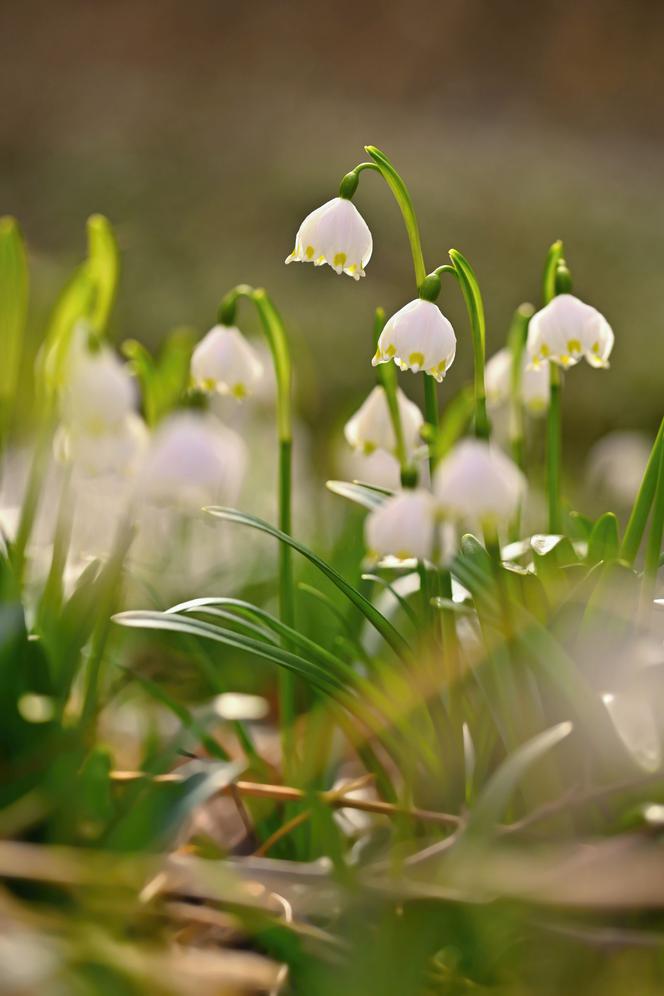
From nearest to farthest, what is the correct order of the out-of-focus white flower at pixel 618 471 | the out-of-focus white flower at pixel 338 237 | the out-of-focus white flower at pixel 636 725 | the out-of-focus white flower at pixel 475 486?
the out-of-focus white flower at pixel 475 486 → the out-of-focus white flower at pixel 636 725 → the out-of-focus white flower at pixel 338 237 → the out-of-focus white flower at pixel 618 471

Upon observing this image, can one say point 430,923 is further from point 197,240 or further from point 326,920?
point 197,240

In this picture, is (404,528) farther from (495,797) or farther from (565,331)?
(565,331)

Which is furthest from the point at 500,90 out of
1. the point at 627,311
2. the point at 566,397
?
the point at 566,397

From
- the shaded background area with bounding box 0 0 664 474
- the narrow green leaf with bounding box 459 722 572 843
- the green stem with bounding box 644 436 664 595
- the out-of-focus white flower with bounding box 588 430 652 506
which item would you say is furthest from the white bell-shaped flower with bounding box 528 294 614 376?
the shaded background area with bounding box 0 0 664 474

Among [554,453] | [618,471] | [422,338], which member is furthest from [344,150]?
[422,338]

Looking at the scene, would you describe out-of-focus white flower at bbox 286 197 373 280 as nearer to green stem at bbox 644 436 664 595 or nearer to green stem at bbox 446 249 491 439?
green stem at bbox 446 249 491 439

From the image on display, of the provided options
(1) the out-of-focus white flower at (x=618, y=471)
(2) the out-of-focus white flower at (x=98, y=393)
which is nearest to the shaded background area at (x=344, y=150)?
(1) the out-of-focus white flower at (x=618, y=471)

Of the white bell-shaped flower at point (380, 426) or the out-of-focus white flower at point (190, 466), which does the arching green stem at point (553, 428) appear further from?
the out-of-focus white flower at point (190, 466)
